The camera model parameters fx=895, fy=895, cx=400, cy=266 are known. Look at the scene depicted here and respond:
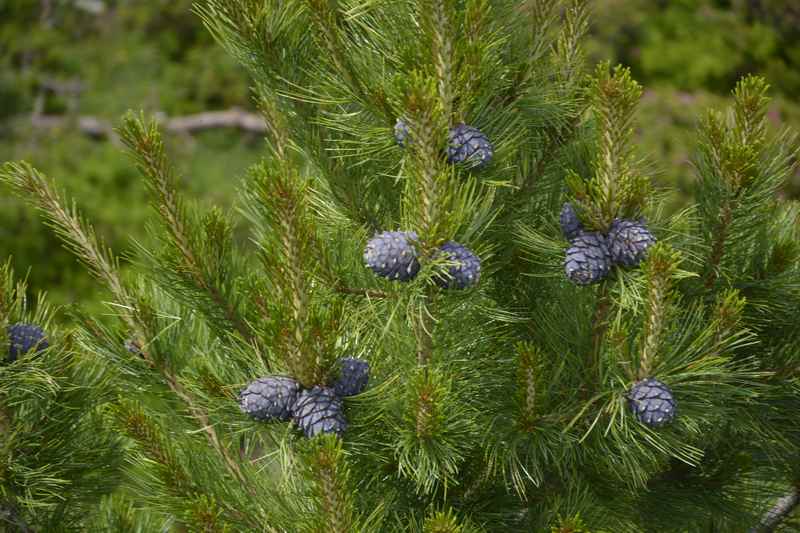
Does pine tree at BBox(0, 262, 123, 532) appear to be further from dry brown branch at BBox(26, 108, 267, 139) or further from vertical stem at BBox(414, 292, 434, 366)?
dry brown branch at BBox(26, 108, 267, 139)

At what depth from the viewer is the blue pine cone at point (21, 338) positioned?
3.86 ft

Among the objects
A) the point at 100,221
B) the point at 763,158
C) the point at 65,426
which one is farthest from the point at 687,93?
the point at 65,426

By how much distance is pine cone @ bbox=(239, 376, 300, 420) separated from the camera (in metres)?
0.94

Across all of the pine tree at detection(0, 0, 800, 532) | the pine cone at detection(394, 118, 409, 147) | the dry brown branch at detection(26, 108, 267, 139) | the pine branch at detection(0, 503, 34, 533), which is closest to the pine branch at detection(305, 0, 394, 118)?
the pine tree at detection(0, 0, 800, 532)

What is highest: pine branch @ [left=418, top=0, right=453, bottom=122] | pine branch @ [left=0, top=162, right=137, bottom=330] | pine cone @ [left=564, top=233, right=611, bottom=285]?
pine branch @ [left=418, top=0, right=453, bottom=122]

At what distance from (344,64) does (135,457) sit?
62 centimetres

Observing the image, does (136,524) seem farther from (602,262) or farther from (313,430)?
(602,262)

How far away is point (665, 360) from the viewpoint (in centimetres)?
101

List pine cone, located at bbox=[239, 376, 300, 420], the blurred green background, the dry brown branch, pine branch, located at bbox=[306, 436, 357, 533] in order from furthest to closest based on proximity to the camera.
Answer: the dry brown branch
the blurred green background
pine cone, located at bbox=[239, 376, 300, 420]
pine branch, located at bbox=[306, 436, 357, 533]

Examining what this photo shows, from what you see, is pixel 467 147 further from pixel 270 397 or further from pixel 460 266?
pixel 270 397

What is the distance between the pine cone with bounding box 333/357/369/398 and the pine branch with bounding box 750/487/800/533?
0.74 metres

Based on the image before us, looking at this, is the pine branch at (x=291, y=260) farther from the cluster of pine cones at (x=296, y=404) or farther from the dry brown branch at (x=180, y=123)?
the dry brown branch at (x=180, y=123)

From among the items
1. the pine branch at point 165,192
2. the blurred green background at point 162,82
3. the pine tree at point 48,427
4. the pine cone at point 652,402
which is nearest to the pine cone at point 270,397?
the pine branch at point 165,192

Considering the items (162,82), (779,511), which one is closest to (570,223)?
(779,511)
